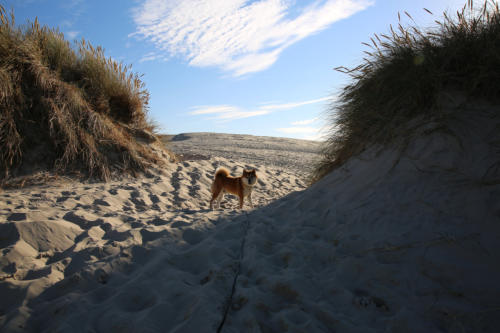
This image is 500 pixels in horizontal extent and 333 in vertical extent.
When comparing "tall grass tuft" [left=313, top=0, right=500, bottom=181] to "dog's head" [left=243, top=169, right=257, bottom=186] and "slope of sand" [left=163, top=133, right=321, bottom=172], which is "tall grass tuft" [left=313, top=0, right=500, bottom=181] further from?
"slope of sand" [left=163, top=133, right=321, bottom=172]

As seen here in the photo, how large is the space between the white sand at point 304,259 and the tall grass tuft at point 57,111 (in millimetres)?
1799

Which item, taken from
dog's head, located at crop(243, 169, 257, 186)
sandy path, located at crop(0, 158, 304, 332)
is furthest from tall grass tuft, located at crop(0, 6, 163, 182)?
dog's head, located at crop(243, 169, 257, 186)

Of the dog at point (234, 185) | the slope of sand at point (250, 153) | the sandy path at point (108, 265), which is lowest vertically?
the sandy path at point (108, 265)

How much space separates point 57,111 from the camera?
16.6ft

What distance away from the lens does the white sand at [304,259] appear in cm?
164

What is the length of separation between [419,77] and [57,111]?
238 inches

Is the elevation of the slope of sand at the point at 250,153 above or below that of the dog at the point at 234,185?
above

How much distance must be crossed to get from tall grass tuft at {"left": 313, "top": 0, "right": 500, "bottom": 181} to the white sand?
13.8 inches

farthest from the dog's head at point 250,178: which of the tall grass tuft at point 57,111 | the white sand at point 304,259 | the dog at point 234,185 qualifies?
the tall grass tuft at point 57,111

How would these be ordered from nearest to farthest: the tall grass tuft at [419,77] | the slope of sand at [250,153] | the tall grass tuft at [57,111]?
the tall grass tuft at [419,77], the tall grass tuft at [57,111], the slope of sand at [250,153]

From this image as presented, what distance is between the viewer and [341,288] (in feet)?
6.20

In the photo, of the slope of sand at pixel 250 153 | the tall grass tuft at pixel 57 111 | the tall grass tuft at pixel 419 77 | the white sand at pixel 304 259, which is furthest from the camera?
the slope of sand at pixel 250 153

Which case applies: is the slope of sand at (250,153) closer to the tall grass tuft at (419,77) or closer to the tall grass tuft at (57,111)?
the tall grass tuft at (57,111)

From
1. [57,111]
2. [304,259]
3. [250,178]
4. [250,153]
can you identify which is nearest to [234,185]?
[250,178]
